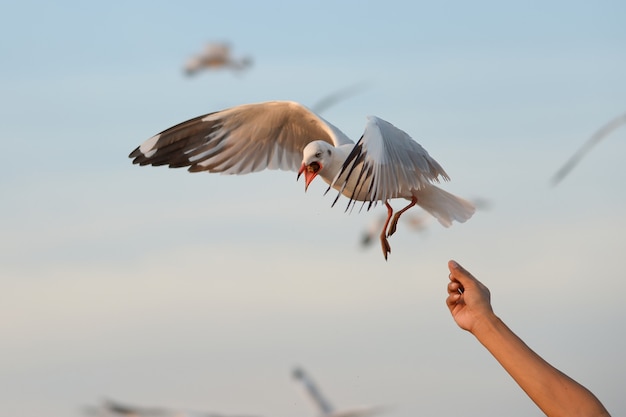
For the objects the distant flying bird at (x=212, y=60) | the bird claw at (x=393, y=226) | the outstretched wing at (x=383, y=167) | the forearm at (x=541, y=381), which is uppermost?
the distant flying bird at (x=212, y=60)

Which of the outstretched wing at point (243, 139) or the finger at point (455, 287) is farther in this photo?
the outstretched wing at point (243, 139)

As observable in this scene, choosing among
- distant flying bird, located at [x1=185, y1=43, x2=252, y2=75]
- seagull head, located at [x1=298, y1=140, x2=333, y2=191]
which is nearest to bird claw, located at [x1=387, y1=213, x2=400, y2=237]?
seagull head, located at [x1=298, y1=140, x2=333, y2=191]

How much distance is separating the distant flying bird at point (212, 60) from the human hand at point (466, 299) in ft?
24.0

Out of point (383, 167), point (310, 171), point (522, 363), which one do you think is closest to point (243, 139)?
point (310, 171)

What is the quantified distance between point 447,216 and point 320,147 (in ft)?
1.95

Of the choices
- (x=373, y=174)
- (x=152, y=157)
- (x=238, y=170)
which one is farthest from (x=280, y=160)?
(x=373, y=174)

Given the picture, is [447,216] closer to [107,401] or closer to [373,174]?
[373,174]

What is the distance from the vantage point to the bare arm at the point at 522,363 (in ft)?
4.32

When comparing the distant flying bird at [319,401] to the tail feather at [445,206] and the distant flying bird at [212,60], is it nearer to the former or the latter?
the tail feather at [445,206]

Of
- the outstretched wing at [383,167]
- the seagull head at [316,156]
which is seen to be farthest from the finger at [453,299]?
the seagull head at [316,156]

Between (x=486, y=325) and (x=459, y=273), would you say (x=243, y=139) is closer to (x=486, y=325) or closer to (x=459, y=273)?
(x=459, y=273)

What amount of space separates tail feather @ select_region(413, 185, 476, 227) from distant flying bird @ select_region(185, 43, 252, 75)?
5.31 m

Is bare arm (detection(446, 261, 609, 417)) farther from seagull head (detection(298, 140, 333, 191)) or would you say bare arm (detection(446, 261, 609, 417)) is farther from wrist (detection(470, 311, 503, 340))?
seagull head (detection(298, 140, 333, 191))

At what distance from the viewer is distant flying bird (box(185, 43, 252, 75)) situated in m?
8.81
